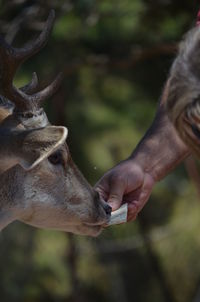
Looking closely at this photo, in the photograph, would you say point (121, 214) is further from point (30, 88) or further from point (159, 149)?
point (30, 88)

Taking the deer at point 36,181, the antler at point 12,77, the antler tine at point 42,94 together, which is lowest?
the deer at point 36,181

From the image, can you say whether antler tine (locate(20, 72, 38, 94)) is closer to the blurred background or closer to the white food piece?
the white food piece

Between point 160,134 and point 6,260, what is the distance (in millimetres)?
5577

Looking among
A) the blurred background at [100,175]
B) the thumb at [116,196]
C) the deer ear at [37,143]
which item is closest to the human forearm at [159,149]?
the thumb at [116,196]

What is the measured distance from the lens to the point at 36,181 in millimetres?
4098

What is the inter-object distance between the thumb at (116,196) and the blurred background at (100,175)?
3617 mm

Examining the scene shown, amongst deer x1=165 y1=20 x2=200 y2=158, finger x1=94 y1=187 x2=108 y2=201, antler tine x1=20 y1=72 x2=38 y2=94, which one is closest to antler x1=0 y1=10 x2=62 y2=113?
antler tine x1=20 y1=72 x2=38 y2=94

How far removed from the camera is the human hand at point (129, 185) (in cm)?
385

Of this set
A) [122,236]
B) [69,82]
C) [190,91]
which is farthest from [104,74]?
[190,91]

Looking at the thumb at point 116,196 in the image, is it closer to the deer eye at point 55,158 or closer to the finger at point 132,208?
the finger at point 132,208

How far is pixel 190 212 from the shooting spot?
9.80 meters

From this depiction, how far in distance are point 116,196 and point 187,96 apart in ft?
5.76

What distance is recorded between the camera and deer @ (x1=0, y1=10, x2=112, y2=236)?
4.04m

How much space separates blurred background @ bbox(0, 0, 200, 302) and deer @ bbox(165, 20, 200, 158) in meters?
5.20
